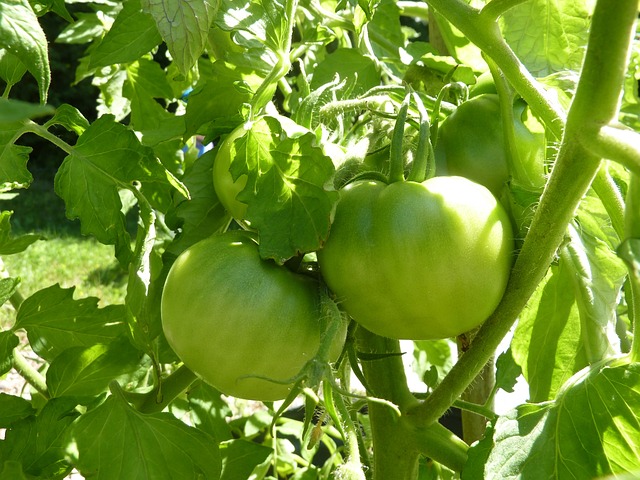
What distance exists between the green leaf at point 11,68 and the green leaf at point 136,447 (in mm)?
283

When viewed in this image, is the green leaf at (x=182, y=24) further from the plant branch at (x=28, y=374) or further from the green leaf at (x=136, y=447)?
the plant branch at (x=28, y=374)

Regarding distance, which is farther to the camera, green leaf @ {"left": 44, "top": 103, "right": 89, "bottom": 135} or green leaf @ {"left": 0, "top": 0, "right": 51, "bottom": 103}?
green leaf @ {"left": 44, "top": 103, "right": 89, "bottom": 135}

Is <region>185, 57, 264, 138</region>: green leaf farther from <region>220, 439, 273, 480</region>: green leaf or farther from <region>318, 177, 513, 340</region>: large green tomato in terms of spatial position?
<region>220, 439, 273, 480</region>: green leaf

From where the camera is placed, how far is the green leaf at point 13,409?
27.2 inches

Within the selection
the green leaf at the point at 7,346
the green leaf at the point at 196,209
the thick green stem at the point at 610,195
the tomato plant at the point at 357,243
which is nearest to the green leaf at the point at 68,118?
the tomato plant at the point at 357,243

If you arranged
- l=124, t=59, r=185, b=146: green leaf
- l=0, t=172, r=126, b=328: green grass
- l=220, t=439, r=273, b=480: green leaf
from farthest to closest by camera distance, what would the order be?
l=0, t=172, r=126, b=328: green grass, l=124, t=59, r=185, b=146: green leaf, l=220, t=439, r=273, b=480: green leaf

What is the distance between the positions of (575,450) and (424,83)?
0.38 m

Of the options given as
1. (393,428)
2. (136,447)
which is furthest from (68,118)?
(393,428)

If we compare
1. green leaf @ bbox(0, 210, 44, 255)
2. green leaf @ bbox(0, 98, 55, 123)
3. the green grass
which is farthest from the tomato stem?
the green grass

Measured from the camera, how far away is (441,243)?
1.56 ft

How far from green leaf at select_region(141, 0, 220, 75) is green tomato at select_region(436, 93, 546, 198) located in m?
0.22

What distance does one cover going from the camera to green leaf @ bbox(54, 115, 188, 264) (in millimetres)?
619

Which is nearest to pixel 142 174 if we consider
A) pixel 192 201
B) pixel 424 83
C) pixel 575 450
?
pixel 192 201

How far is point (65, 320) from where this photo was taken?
0.77 m
